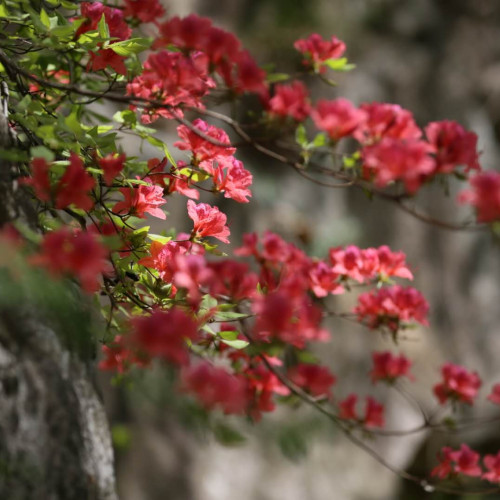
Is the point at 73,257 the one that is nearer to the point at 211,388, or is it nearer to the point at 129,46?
the point at 211,388

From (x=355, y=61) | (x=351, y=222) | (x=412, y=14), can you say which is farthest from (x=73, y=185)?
(x=412, y=14)

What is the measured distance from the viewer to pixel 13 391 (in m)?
0.80

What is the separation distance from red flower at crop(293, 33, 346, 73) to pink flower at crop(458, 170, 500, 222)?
0.51 metres

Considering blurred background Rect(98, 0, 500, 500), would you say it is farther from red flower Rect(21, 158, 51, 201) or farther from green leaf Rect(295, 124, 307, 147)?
red flower Rect(21, 158, 51, 201)

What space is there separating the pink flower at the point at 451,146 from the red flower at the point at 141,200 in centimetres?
42

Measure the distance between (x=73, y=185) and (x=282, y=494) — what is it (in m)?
2.38

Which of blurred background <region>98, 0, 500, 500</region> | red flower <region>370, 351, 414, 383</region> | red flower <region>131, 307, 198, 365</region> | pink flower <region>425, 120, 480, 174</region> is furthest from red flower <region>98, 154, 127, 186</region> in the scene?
blurred background <region>98, 0, 500, 500</region>

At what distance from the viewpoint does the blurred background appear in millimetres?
2697

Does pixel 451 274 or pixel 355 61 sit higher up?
pixel 355 61

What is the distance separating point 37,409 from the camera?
2.71 feet

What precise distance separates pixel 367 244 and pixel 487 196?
251 cm

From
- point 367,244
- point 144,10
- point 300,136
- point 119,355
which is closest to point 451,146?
point 300,136

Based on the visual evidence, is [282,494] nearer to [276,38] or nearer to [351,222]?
[351,222]

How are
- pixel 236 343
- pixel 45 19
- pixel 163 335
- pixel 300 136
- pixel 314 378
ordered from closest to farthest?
pixel 163 335 → pixel 45 19 → pixel 236 343 → pixel 300 136 → pixel 314 378
